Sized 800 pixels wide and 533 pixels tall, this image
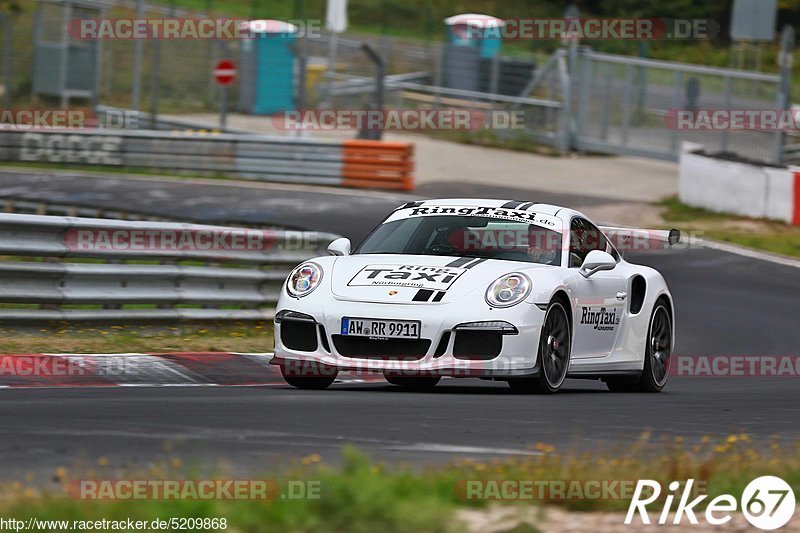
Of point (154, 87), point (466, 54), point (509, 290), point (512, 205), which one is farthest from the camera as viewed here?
point (466, 54)

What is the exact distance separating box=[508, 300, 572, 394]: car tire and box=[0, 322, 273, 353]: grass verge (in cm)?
300

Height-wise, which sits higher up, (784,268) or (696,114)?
(696,114)

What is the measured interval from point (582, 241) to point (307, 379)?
7.56ft

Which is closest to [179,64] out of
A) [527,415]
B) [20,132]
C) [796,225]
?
[20,132]

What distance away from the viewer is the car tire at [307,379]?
926 centimetres

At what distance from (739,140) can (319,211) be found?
8377mm

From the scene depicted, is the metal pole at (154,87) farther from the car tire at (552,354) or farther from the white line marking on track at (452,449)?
the white line marking on track at (452,449)

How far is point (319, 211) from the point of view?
880 inches

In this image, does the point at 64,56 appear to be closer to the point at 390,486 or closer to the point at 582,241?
the point at 582,241

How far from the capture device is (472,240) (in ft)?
32.2

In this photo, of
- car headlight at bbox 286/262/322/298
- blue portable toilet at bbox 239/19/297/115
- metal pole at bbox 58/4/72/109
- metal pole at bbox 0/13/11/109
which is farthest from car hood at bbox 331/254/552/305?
blue portable toilet at bbox 239/19/297/115

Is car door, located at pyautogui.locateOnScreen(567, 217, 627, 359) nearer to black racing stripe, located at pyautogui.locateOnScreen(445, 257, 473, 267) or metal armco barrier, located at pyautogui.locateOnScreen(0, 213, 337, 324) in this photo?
black racing stripe, located at pyautogui.locateOnScreen(445, 257, 473, 267)

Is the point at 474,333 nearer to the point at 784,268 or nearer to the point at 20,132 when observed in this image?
the point at 784,268

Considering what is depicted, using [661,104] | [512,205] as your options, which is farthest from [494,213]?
[661,104]
